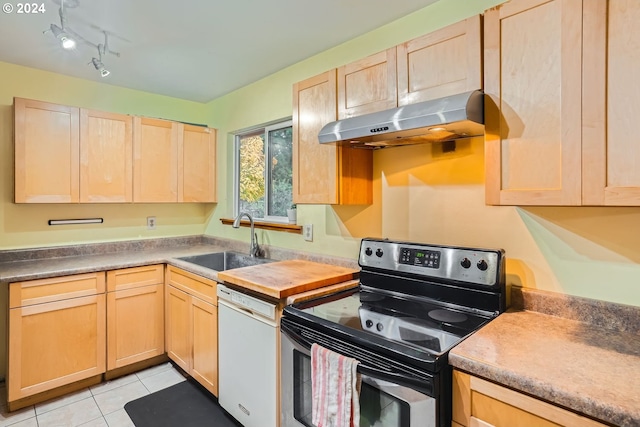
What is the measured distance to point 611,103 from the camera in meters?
1.03

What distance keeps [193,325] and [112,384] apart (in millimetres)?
795

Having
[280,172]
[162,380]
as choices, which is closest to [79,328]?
[162,380]

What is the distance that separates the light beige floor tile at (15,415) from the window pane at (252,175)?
6.53 feet

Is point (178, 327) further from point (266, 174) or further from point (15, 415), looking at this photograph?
point (266, 174)

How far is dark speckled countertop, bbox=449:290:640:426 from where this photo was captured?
851mm

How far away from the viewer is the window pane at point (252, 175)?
121 inches

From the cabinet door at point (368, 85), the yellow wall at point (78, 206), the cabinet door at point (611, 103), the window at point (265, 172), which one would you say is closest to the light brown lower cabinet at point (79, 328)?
the yellow wall at point (78, 206)

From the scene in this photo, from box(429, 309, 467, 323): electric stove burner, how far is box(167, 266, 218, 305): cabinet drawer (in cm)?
133

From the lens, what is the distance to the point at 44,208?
2.67 metres

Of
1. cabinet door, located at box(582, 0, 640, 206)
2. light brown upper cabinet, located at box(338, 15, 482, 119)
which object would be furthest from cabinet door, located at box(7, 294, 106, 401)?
cabinet door, located at box(582, 0, 640, 206)

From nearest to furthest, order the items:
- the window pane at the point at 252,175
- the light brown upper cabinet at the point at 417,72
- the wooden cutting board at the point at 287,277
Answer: the light brown upper cabinet at the point at 417,72
the wooden cutting board at the point at 287,277
the window pane at the point at 252,175

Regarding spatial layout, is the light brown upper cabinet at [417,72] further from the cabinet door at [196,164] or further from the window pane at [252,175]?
the cabinet door at [196,164]

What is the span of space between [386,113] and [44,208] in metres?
2.73

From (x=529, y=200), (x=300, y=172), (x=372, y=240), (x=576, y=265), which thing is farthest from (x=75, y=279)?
(x=576, y=265)
